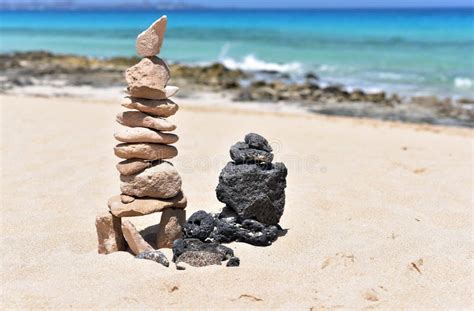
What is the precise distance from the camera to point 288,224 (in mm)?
6324

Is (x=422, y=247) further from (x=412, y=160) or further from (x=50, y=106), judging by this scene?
(x=50, y=106)

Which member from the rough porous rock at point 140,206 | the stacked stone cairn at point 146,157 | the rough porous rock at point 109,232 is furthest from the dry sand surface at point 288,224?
the rough porous rock at point 140,206

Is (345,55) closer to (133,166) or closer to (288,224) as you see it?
(288,224)

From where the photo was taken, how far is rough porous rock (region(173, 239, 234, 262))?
527 cm

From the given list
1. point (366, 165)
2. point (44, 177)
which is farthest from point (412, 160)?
point (44, 177)

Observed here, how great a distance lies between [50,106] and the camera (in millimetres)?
13688

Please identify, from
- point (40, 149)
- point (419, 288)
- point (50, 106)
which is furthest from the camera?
point (50, 106)

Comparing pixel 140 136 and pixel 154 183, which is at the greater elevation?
pixel 140 136

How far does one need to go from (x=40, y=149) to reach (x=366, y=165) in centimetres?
516

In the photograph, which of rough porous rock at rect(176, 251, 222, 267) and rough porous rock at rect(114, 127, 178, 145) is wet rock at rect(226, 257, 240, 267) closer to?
rough porous rock at rect(176, 251, 222, 267)

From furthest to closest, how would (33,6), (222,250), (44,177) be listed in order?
(33,6), (44,177), (222,250)

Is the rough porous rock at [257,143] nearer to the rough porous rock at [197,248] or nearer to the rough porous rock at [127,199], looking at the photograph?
the rough porous rock at [197,248]

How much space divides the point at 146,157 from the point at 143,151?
7cm

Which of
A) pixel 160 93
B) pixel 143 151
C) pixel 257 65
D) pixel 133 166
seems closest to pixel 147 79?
pixel 160 93
